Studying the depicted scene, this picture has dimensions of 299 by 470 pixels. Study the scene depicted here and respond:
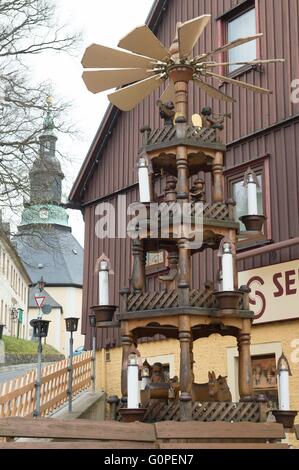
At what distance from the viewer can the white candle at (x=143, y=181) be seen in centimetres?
785

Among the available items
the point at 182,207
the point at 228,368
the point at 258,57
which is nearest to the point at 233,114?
the point at 258,57

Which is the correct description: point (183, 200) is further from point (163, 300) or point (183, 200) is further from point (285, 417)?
point (285, 417)

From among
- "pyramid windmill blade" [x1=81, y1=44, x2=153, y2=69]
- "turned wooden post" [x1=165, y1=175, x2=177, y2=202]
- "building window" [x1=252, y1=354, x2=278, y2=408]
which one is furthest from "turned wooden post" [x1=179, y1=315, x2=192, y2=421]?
"building window" [x1=252, y1=354, x2=278, y2=408]

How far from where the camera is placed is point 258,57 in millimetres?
13242

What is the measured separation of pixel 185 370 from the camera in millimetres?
7156

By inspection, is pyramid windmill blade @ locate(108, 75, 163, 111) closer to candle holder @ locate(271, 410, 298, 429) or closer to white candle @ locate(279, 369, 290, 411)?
white candle @ locate(279, 369, 290, 411)

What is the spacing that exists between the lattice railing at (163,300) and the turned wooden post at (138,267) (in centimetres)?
23

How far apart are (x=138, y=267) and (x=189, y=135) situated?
151 cm

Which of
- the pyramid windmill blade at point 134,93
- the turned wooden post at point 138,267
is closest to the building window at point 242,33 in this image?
the pyramid windmill blade at point 134,93

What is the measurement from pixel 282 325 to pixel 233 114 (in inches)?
161

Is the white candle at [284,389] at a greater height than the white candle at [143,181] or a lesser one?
lesser

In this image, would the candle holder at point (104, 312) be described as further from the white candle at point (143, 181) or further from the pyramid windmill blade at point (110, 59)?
the pyramid windmill blade at point (110, 59)

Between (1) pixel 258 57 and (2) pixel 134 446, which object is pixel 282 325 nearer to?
(1) pixel 258 57

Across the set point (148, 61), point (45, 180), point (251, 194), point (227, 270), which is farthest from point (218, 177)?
point (45, 180)
